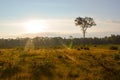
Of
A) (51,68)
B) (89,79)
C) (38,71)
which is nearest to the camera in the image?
(89,79)

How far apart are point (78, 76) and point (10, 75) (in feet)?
14.1

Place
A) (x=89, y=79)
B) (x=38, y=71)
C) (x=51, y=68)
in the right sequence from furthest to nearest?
(x=51, y=68)
(x=38, y=71)
(x=89, y=79)

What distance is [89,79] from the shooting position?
13.2 meters

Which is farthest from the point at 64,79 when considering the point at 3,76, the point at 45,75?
the point at 3,76

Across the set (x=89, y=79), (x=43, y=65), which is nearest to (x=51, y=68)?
(x=43, y=65)

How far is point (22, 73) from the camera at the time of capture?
49.1ft

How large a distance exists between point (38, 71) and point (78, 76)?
9.17 ft

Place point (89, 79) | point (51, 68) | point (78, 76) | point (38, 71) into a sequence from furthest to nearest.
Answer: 1. point (51, 68)
2. point (38, 71)
3. point (78, 76)
4. point (89, 79)

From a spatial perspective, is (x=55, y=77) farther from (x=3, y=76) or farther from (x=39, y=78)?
(x=3, y=76)

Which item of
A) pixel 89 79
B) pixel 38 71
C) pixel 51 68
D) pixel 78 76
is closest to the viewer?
pixel 89 79

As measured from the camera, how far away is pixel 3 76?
14.6m

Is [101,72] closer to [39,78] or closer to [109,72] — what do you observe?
[109,72]

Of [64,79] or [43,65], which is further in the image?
[43,65]

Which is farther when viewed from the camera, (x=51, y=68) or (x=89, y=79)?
(x=51, y=68)
